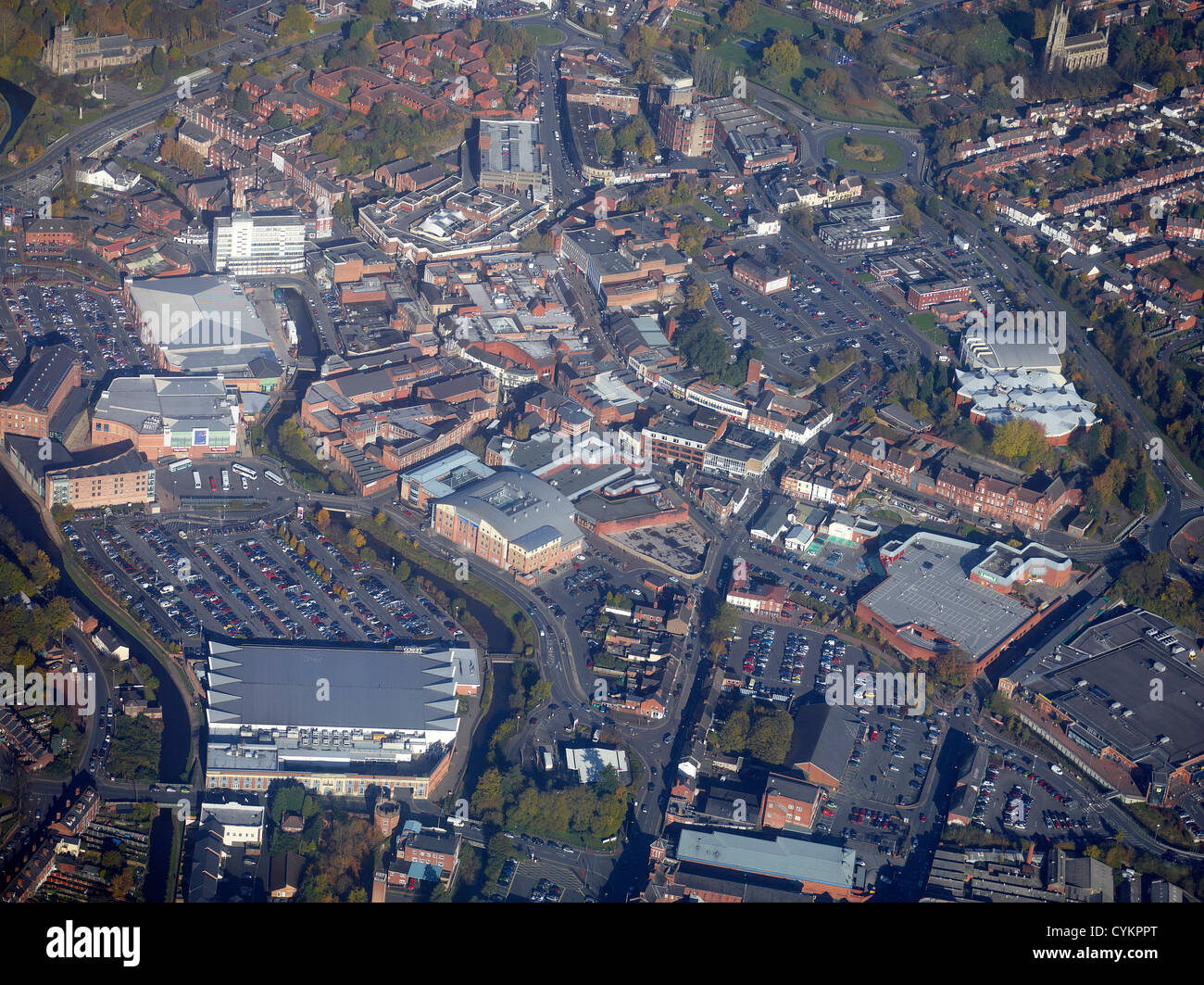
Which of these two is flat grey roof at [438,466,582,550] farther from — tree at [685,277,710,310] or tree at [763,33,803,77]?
tree at [763,33,803,77]

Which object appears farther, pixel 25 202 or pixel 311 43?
pixel 311 43

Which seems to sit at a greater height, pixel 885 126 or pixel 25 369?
pixel 885 126

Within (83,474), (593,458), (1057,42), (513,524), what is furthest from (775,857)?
(1057,42)

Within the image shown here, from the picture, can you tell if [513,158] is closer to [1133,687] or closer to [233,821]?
[1133,687]

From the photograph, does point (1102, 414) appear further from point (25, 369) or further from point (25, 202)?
point (25, 202)

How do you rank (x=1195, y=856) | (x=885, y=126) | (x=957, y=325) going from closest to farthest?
1. (x=1195, y=856)
2. (x=957, y=325)
3. (x=885, y=126)

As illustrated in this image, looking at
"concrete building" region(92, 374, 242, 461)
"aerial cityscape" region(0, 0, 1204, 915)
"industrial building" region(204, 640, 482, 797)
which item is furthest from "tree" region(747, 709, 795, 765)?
"concrete building" region(92, 374, 242, 461)
